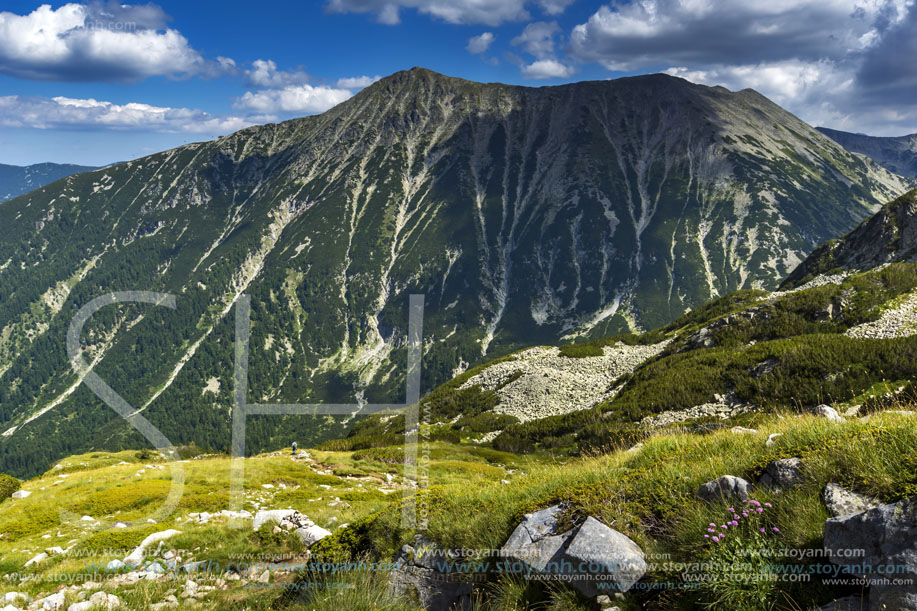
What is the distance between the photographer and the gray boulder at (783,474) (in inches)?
287

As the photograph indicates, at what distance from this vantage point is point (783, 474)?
24.4 ft

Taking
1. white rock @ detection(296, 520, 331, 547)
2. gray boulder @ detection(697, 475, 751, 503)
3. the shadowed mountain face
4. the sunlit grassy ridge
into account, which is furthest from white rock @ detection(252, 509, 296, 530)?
the shadowed mountain face

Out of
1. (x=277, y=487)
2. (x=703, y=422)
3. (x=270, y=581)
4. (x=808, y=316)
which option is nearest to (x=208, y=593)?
(x=270, y=581)

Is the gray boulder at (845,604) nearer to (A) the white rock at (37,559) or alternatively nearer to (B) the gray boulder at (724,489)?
(B) the gray boulder at (724,489)

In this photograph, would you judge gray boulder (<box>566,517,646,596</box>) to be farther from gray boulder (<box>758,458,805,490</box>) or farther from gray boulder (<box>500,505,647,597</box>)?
gray boulder (<box>758,458,805,490</box>)

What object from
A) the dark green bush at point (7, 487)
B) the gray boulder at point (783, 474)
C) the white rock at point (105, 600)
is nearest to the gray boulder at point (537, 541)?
the gray boulder at point (783, 474)

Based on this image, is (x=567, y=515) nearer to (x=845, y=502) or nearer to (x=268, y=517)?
(x=845, y=502)

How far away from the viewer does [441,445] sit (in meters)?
53.8

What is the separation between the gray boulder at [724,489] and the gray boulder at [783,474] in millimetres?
336

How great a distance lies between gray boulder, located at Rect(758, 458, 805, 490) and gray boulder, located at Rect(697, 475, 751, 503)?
34 centimetres

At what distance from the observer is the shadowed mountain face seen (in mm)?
70562

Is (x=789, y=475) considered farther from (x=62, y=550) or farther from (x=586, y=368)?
(x=586, y=368)

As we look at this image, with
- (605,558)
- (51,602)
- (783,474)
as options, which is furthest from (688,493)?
(51,602)

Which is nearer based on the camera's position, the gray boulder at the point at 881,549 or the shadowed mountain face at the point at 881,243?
the gray boulder at the point at 881,549
